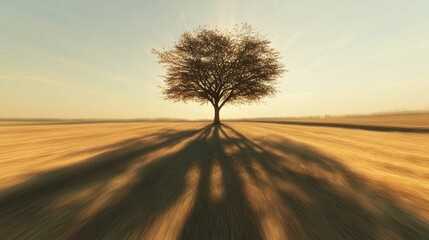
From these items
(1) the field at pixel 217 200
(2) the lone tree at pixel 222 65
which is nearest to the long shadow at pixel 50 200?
(1) the field at pixel 217 200

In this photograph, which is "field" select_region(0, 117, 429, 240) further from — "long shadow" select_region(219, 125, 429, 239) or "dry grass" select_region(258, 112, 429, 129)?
"dry grass" select_region(258, 112, 429, 129)

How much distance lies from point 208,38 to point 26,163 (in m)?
23.6

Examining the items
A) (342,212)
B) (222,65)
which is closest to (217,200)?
(342,212)

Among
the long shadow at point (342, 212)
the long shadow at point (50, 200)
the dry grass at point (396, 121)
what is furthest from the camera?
the dry grass at point (396, 121)

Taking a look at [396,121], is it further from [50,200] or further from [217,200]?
[50,200]

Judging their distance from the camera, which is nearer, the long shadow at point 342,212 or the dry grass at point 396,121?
the long shadow at point 342,212

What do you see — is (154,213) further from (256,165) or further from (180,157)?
(180,157)

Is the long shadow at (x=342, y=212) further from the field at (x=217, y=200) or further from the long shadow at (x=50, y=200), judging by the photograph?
the long shadow at (x=50, y=200)

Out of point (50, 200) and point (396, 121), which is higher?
point (396, 121)

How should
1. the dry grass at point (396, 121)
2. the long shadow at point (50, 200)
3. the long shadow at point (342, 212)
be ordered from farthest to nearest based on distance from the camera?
1. the dry grass at point (396, 121)
2. the long shadow at point (50, 200)
3. the long shadow at point (342, 212)

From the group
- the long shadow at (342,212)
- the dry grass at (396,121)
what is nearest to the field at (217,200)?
the long shadow at (342,212)

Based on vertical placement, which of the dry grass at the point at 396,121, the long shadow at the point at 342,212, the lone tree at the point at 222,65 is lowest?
the long shadow at the point at 342,212

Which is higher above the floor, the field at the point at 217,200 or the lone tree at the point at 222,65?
the lone tree at the point at 222,65

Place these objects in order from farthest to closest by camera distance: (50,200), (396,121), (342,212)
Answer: (396,121) < (50,200) < (342,212)
